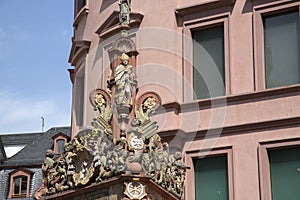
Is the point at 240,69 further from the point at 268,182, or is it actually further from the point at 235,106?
the point at 268,182

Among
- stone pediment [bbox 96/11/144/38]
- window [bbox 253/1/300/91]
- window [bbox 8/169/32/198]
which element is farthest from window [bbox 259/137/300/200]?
window [bbox 8/169/32/198]

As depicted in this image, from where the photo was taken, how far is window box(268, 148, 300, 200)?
49.5ft

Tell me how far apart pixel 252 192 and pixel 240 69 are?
8.75 feet

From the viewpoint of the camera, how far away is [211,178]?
52.4 feet

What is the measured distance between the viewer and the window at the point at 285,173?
594 inches

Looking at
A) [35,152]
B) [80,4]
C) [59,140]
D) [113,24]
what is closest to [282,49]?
[113,24]

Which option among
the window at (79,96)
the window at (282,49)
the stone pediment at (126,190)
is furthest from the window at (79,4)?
the stone pediment at (126,190)

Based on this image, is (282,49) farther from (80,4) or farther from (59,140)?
(59,140)

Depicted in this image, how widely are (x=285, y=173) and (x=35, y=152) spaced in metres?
26.2

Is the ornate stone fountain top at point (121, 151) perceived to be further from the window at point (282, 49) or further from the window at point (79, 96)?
the window at point (79, 96)

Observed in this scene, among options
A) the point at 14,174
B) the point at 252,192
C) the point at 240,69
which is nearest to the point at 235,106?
the point at 240,69

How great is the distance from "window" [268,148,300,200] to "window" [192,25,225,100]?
6.50 ft

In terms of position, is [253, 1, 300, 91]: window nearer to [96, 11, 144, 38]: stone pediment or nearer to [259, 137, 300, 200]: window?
[259, 137, 300, 200]: window

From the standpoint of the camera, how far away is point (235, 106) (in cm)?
1606
